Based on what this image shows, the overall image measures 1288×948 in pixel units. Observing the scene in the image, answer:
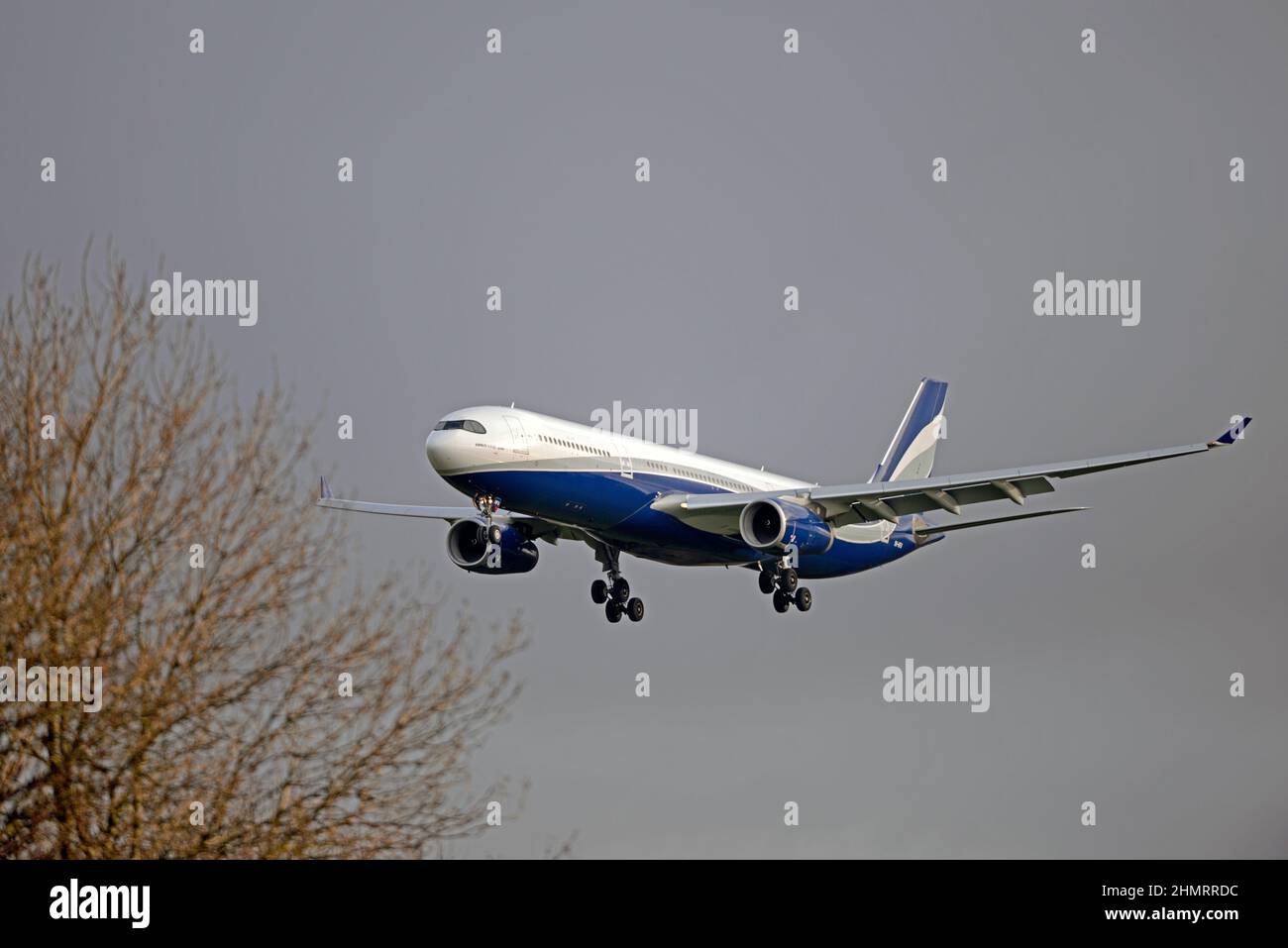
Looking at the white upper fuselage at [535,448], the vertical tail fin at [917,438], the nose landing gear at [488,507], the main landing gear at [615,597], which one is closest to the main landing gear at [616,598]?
the main landing gear at [615,597]

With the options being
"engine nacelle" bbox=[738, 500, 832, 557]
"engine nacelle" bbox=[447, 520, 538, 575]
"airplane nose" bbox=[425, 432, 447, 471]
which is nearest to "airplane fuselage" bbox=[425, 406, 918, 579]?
"airplane nose" bbox=[425, 432, 447, 471]

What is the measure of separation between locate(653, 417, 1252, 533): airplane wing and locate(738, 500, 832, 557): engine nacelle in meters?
0.33

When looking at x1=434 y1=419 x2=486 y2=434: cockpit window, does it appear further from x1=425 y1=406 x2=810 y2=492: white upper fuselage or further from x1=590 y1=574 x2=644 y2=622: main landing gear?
x1=590 y1=574 x2=644 y2=622: main landing gear

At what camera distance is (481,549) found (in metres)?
53.0

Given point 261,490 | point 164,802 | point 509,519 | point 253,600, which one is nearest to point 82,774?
point 164,802

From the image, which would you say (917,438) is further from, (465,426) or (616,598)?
(465,426)

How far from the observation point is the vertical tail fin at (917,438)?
2847 inches

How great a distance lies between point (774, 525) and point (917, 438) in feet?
78.1

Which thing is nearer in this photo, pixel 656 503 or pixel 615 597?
pixel 656 503

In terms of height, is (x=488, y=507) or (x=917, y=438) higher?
(x=917, y=438)

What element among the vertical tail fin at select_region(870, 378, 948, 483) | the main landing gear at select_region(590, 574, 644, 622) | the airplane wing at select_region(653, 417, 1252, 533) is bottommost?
the main landing gear at select_region(590, 574, 644, 622)

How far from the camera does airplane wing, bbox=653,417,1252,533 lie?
47.9 meters

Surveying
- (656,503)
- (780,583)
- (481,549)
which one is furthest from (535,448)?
(780,583)

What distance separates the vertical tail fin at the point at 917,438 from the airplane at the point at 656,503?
1059 cm
